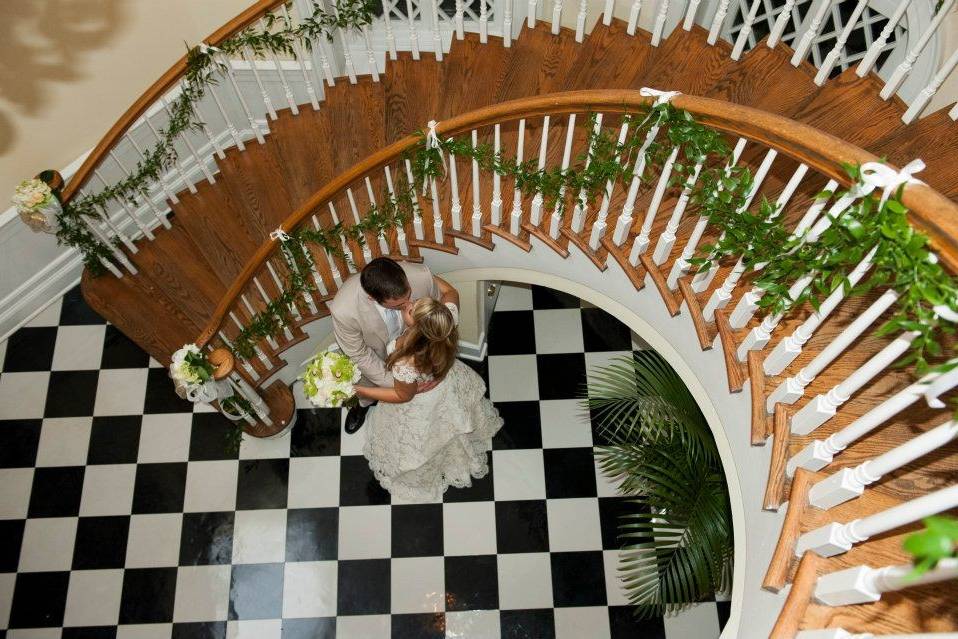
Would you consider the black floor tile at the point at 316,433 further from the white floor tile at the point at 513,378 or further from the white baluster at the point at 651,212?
the white baluster at the point at 651,212

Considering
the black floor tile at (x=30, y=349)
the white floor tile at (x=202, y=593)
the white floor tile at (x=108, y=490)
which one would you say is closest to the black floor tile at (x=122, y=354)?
the black floor tile at (x=30, y=349)

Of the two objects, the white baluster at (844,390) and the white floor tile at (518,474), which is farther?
the white floor tile at (518,474)

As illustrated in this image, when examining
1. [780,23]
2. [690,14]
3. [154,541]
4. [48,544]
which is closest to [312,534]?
[154,541]

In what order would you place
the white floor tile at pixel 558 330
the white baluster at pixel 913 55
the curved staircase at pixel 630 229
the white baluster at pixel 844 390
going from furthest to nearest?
the white floor tile at pixel 558 330 < the white baluster at pixel 913 55 < the curved staircase at pixel 630 229 < the white baluster at pixel 844 390

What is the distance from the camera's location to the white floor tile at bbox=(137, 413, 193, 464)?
15.3 ft

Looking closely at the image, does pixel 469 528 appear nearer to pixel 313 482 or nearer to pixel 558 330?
pixel 313 482

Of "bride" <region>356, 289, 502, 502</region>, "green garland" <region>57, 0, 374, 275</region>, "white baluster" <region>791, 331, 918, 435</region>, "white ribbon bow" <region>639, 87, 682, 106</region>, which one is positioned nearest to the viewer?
"white baluster" <region>791, 331, 918, 435</region>

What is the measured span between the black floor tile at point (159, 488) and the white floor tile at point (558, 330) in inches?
98.7

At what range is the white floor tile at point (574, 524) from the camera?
4.47 metres

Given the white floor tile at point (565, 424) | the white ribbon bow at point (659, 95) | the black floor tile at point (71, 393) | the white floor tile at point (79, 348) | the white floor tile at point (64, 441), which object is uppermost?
the white ribbon bow at point (659, 95)

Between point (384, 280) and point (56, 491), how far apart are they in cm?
299

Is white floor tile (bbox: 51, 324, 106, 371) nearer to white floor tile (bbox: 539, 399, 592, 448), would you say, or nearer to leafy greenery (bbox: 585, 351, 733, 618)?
white floor tile (bbox: 539, 399, 592, 448)

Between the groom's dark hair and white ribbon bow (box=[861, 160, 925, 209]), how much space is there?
188 centimetres

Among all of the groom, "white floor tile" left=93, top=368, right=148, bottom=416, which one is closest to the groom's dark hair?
the groom
